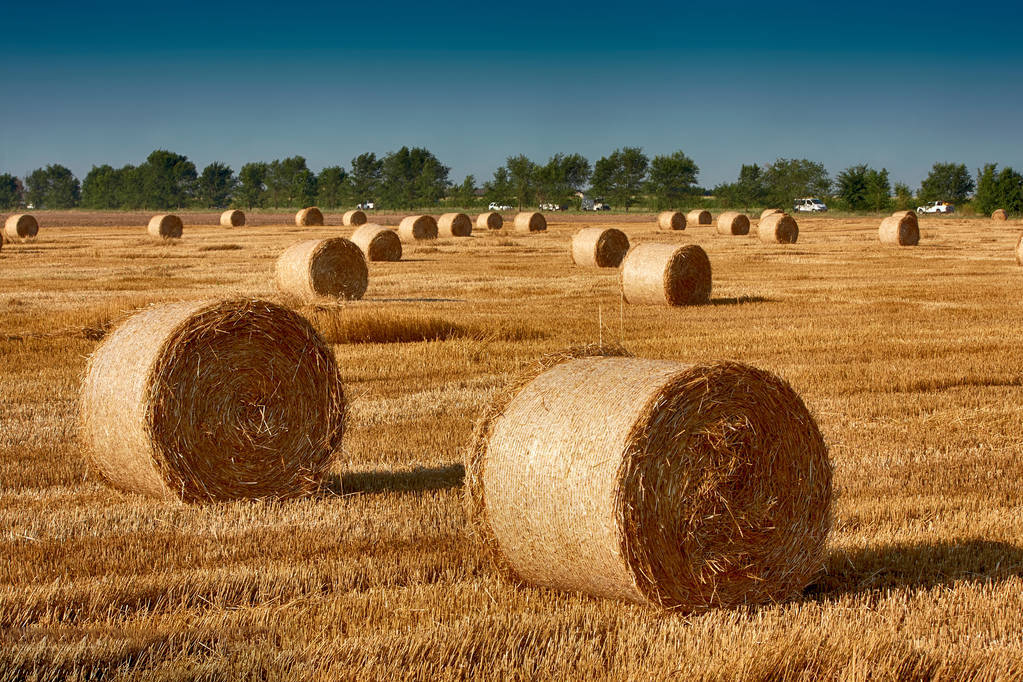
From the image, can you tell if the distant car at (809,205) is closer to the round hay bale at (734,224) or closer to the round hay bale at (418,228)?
the round hay bale at (734,224)

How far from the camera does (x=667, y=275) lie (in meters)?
19.2

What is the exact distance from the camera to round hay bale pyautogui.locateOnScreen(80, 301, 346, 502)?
25.2 feet

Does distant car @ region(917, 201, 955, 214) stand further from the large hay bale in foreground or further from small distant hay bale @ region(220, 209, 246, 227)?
the large hay bale in foreground

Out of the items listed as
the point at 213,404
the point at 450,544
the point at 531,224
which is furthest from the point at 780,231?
the point at 450,544

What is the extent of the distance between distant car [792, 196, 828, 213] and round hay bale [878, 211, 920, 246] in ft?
154

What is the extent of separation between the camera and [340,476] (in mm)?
8148

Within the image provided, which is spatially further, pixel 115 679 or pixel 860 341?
pixel 860 341

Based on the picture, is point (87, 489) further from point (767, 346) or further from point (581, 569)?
point (767, 346)

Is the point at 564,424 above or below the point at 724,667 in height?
→ above

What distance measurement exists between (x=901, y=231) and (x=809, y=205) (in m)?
52.6

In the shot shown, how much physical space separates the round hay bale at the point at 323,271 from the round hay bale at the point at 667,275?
462cm

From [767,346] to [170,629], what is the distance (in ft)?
34.6

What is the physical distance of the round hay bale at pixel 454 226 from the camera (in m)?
44.8

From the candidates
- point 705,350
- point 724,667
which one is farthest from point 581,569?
point 705,350
